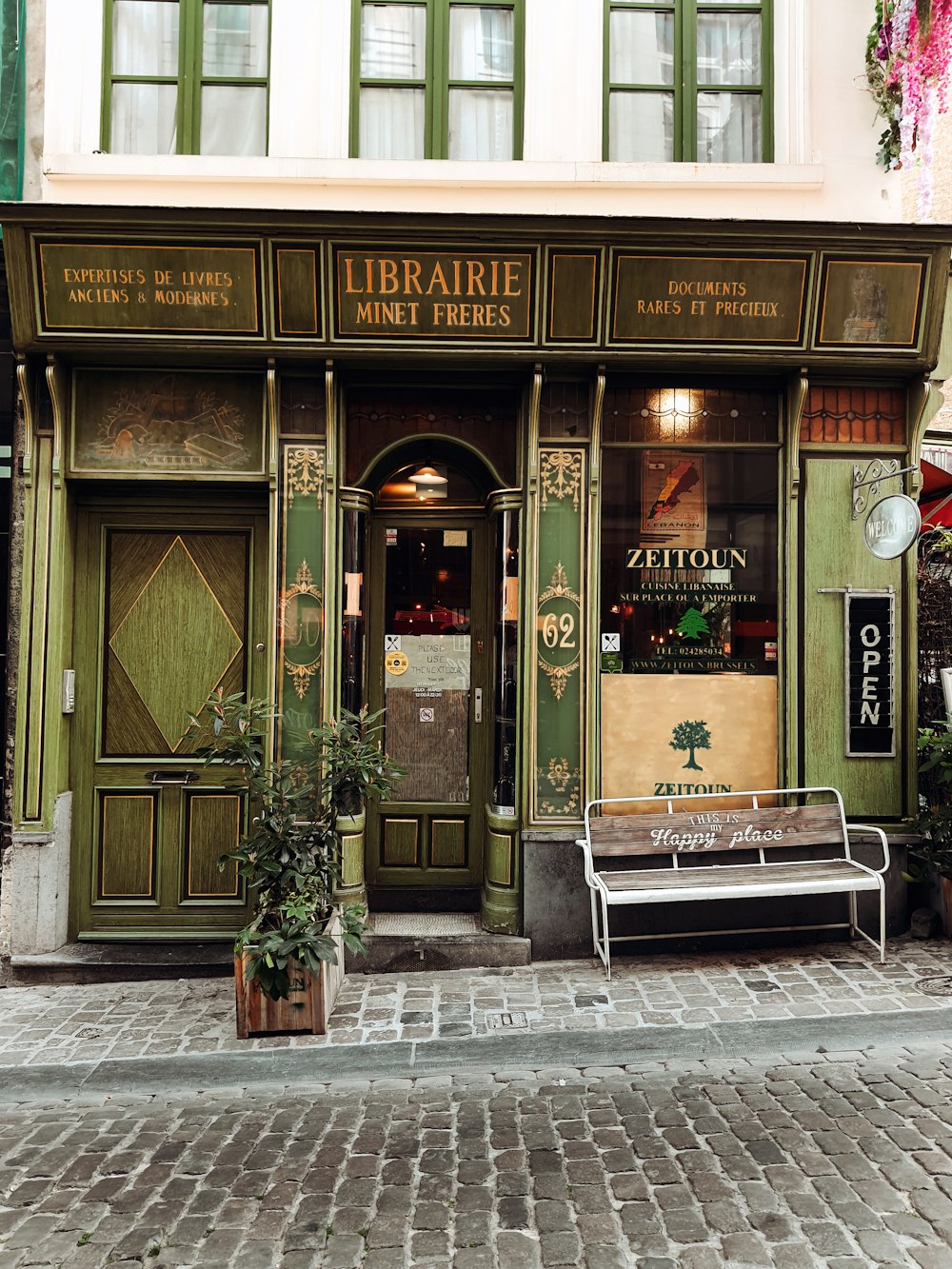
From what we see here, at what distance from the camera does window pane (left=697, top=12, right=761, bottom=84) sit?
20.7 feet

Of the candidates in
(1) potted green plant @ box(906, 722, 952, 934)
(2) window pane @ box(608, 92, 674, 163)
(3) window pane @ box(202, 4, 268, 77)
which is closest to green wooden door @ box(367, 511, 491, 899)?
(2) window pane @ box(608, 92, 674, 163)

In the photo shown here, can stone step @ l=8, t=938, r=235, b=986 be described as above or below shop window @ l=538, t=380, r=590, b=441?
below

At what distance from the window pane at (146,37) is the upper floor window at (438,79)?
1.35 metres

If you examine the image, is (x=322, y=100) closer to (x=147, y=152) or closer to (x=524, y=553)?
(x=147, y=152)

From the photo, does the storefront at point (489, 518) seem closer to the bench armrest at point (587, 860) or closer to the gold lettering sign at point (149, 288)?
the gold lettering sign at point (149, 288)

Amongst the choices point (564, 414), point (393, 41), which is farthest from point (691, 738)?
point (393, 41)

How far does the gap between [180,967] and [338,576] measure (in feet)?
9.62

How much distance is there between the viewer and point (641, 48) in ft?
20.7

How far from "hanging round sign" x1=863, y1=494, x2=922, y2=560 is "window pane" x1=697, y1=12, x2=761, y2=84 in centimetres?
331

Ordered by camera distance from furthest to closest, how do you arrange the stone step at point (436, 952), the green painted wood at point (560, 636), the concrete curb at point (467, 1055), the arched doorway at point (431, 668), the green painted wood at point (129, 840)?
the arched doorway at point (431, 668) < the green painted wood at point (129, 840) < the green painted wood at point (560, 636) < the stone step at point (436, 952) < the concrete curb at point (467, 1055)

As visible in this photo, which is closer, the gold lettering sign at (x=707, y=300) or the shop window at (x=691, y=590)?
the gold lettering sign at (x=707, y=300)

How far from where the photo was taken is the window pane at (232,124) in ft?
20.2

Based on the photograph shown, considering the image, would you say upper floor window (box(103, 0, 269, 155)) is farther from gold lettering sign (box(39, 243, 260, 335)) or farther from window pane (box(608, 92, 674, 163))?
window pane (box(608, 92, 674, 163))

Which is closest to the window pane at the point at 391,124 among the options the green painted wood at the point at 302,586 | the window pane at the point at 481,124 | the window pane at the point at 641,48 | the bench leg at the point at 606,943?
the window pane at the point at 481,124
